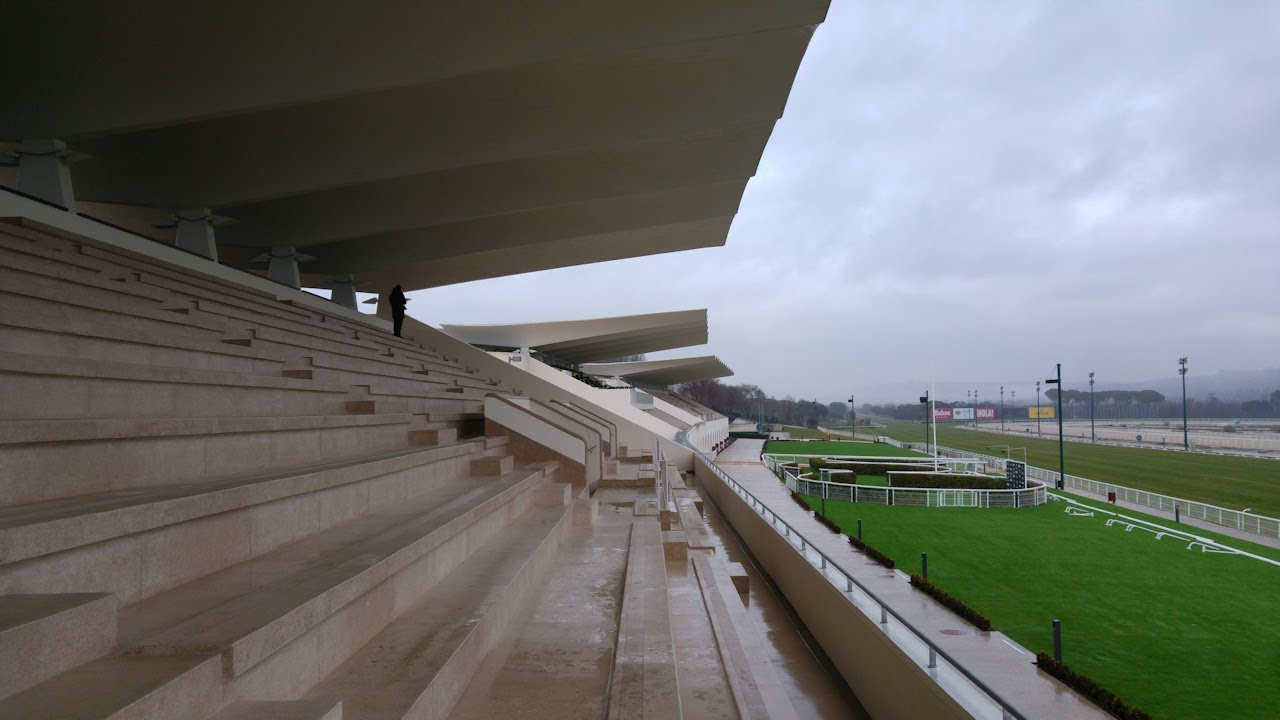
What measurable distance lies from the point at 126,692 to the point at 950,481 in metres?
25.8

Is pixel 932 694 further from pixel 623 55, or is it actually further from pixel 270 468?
pixel 623 55

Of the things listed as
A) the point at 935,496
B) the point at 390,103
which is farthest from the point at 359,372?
the point at 935,496

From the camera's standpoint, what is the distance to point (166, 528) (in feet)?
10.2

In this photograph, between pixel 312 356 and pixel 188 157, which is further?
pixel 188 157

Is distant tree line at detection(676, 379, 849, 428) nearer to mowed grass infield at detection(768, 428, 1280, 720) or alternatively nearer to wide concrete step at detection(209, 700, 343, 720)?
mowed grass infield at detection(768, 428, 1280, 720)

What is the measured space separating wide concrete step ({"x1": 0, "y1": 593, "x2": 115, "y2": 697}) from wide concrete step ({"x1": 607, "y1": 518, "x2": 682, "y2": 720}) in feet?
6.85

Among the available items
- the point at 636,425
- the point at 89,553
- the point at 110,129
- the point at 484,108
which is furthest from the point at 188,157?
the point at 636,425

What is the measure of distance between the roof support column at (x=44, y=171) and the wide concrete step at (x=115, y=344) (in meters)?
6.71

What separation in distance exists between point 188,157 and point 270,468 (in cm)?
1090

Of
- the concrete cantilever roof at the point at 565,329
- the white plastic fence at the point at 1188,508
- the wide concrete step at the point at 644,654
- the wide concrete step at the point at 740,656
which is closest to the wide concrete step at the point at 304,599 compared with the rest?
the wide concrete step at the point at 644,654

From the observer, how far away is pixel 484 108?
12328 millimetres

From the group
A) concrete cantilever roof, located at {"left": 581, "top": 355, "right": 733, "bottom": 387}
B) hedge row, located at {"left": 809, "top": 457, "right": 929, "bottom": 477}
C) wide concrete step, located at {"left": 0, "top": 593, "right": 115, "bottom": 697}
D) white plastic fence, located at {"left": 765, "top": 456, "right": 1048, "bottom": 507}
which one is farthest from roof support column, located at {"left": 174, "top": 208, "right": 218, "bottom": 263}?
concrete cantilever roof, located at {"left": 581, "top": 355, "right": 733, "bottom": 387}

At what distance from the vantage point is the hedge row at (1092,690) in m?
6.95

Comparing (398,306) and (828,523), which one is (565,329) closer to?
(398,306)
